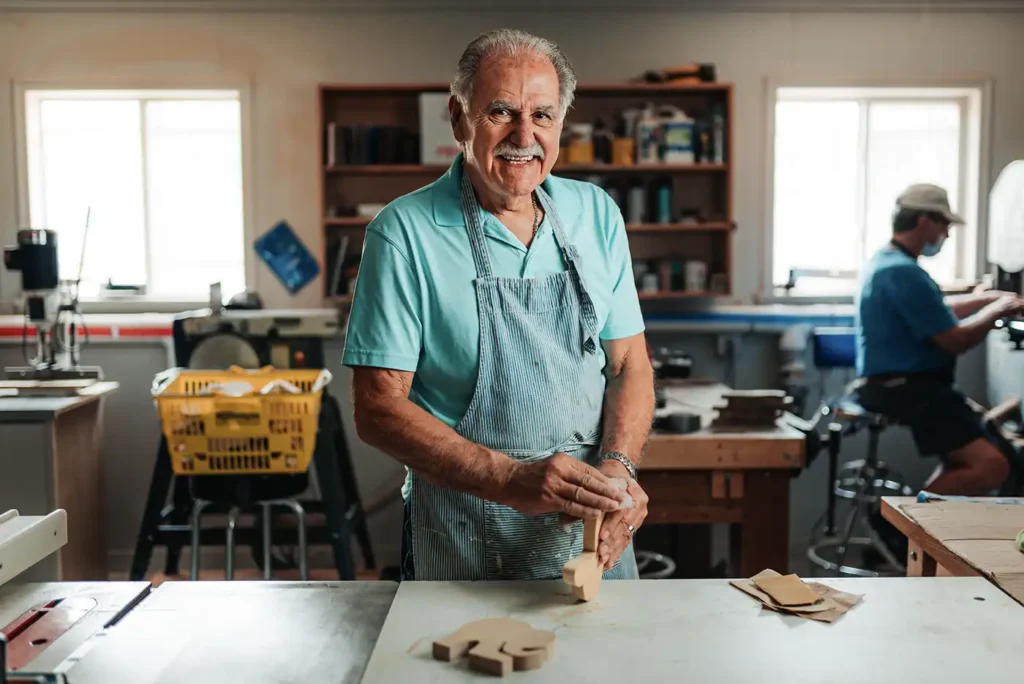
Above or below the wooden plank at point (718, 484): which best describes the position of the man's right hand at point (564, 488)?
above

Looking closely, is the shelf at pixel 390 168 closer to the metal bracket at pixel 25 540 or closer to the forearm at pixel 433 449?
the forearm at pixel 433 449

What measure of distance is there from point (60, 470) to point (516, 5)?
3055mm

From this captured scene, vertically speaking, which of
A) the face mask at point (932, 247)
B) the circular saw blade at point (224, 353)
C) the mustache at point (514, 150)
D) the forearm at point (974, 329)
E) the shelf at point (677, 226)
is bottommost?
the circular saw blade at point (224, 353)

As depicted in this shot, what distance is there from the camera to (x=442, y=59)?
15.7 feet

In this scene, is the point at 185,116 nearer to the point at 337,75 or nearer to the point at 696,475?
the point at 337,75

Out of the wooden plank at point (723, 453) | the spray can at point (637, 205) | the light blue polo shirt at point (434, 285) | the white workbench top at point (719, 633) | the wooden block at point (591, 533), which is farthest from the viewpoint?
the spray can at point (637, 205)

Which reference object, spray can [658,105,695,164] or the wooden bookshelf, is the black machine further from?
spray can [658,105,695,164]

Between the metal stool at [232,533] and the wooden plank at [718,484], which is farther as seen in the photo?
the metal stool at [232,533]

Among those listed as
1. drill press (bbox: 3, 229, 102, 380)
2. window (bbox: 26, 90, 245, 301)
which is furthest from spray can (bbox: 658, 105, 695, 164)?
drill press (bbox: 3, 229, 102, 380)

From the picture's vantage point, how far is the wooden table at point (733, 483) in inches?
113

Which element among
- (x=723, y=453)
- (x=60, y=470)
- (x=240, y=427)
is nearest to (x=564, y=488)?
(x=723, y=453)

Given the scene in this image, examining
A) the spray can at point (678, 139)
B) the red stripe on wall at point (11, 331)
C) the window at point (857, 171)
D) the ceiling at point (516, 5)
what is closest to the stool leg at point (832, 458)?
the window at point (857, 171)

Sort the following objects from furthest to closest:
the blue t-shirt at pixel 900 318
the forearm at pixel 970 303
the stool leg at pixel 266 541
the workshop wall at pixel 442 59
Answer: the workshop wall at pixel 442 59 < the forearm at pixel 970 303 < the blue t-shirt at pixel 900 318 < the stool leg at pixel 266 541

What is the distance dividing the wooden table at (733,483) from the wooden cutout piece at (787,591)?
144cm
